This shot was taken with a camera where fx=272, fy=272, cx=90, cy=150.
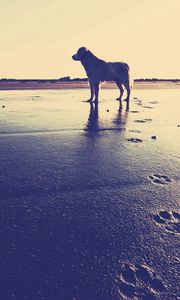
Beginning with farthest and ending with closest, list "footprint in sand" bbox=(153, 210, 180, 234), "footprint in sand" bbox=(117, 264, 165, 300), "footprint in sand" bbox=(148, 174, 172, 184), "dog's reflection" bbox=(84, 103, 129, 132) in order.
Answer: "dog's reflection" bbox=(84, 103, 129, 132)
"footprint in sand" bbox=(148, 174, 172, 184)
"footprint in sand" bbox=(153, 210, 180, 234)
"footprint in sand" bbox=(117, 264, 165, 300)

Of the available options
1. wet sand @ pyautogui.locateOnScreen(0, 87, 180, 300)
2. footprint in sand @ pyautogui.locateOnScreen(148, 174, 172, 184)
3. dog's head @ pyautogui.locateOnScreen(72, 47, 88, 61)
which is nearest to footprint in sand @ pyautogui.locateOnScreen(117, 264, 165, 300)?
wet sand @ pyautogui.locateOnScreen(0, 87, 180, 300)

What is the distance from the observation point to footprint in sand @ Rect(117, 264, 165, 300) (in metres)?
1.57

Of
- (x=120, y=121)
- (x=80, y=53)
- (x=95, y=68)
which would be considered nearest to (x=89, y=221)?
(x=120, y=121)

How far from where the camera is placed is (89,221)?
2.32 meters

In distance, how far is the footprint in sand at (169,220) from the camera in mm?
2201

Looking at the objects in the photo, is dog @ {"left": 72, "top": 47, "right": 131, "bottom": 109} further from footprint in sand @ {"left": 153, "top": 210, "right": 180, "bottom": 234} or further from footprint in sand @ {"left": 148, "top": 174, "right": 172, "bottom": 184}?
footprint in sand @ {"left": 153, "top": 210, "right": 180, "bottom": 234}

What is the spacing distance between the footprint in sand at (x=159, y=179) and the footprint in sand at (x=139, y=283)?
5.07ft

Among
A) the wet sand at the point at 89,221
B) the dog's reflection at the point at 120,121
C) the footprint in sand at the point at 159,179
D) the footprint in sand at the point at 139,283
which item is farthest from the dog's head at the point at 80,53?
the footprint in sand at the point at 139,283

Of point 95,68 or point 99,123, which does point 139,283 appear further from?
point 95,68

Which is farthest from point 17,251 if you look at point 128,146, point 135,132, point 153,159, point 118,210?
point 135,132

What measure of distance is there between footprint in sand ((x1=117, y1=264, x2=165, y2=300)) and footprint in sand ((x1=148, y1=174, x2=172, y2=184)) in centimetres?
154

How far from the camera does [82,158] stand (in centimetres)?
405

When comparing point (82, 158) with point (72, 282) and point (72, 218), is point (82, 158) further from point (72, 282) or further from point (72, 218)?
point (72, 282)

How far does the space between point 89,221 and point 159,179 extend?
4.32ft
